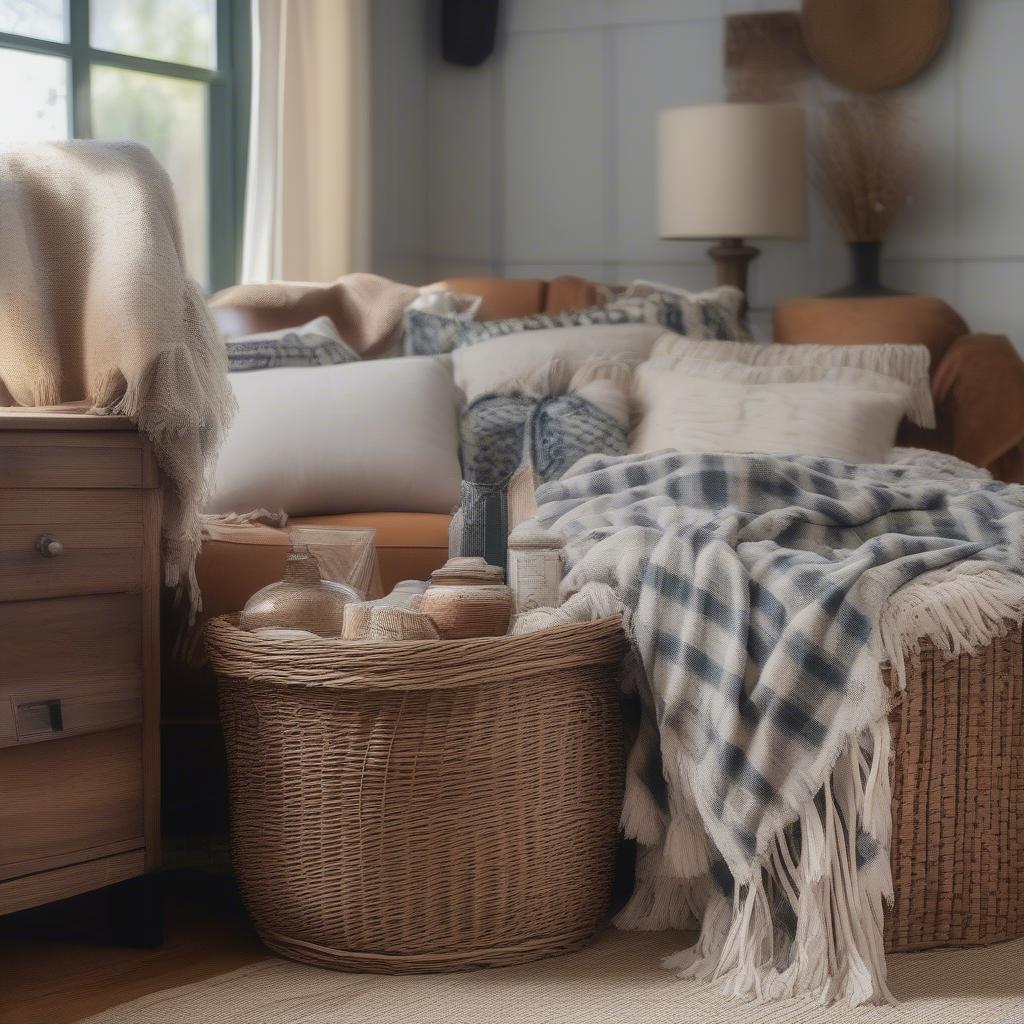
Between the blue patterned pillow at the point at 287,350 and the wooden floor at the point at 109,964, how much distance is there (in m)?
1.02

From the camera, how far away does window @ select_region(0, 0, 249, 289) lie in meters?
3.20

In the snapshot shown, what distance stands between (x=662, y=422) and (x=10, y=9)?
180 cm

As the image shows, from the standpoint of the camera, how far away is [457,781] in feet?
5.36

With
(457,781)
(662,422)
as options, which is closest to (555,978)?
(457,781)

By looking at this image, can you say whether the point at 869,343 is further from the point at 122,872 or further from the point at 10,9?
the point at 10,9

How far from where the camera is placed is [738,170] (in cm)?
357

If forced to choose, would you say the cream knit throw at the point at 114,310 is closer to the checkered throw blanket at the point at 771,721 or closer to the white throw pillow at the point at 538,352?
the checkered throw blanket at the point at 771,721

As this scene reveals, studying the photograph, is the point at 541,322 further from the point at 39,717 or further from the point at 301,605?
the point at 39,717

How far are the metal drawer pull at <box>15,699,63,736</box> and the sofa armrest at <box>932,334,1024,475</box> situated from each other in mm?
1715

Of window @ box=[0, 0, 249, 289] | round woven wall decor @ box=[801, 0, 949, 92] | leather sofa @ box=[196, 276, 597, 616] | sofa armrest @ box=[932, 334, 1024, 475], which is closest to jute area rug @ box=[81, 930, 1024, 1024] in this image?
leather sofa @ box=[196, 276, 597, 616]

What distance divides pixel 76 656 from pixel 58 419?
0.28m

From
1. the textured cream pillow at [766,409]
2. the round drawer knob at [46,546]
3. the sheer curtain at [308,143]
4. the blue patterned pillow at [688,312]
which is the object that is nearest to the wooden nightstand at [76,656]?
the round drawer knob at [46,546]

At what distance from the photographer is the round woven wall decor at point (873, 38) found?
3.78 metres

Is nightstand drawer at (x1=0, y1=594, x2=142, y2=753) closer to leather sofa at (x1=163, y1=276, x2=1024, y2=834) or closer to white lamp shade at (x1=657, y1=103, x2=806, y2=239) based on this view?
leather sofa at (x1=163, y1=276, x2=1024, y2=834)
